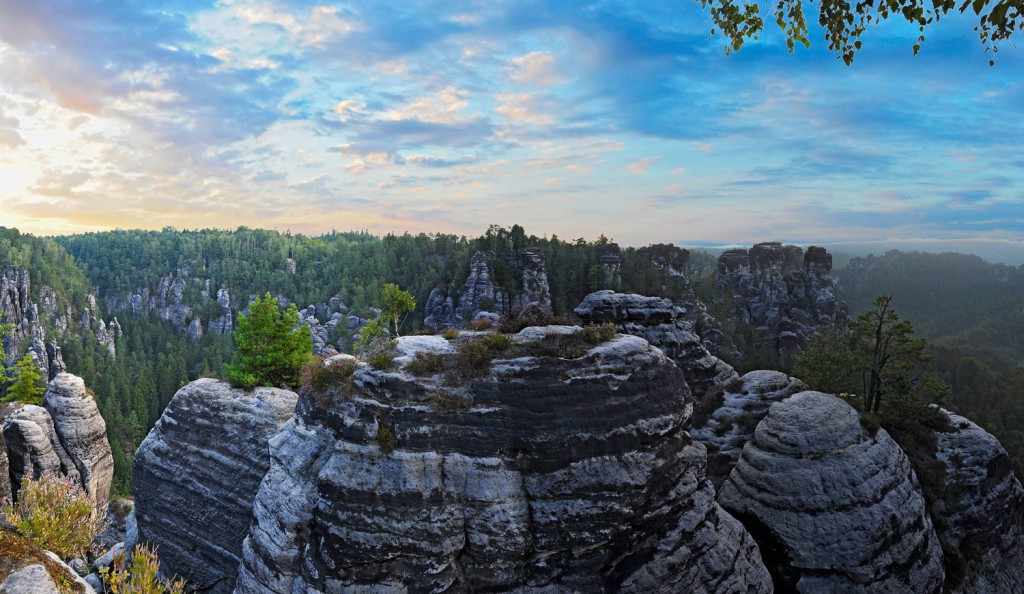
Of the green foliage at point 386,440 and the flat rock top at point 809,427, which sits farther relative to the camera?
the flat rock top at point 809,427

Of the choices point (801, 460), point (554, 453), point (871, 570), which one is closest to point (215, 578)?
point (554, 453)

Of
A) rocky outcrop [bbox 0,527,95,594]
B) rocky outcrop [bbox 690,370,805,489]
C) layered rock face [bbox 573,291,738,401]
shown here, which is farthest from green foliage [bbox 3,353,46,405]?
rocky outcrop [bbox 690,370,805,489]

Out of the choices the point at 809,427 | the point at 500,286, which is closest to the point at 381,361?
the point at 809,427

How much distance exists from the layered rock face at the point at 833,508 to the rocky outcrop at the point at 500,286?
6489cm

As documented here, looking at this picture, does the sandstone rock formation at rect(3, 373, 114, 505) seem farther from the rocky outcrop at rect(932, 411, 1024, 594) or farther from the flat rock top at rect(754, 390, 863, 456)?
the rocky outcrop at rect(932, 411, 1024, 594)

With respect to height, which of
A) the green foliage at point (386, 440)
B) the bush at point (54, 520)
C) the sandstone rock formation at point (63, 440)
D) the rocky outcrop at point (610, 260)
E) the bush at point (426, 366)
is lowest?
the sandstone rock formation at point (63, 440)

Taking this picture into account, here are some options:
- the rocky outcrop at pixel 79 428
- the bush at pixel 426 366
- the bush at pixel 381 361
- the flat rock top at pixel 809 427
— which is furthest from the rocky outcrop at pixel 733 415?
the rocky outcrop at pixel 79 428

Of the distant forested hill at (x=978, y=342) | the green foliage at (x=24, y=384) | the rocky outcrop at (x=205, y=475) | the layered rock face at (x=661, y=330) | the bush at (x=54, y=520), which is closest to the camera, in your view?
the bush at (x=54, y=520)

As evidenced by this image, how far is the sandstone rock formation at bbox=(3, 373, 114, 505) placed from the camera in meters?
34.3

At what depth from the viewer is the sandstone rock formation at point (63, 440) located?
34.3m

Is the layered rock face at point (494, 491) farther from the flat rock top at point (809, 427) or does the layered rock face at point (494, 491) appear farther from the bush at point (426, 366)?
the flat rock top at point (809, 427)

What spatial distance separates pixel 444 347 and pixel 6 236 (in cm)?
24655

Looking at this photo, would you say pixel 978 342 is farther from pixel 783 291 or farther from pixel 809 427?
pixel 809 427

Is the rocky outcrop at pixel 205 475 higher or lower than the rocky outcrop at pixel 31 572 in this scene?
lower
